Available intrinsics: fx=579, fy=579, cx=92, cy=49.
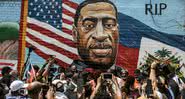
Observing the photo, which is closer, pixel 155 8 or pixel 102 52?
pixel 155 8

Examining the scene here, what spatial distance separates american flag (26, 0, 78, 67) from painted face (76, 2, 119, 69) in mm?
506

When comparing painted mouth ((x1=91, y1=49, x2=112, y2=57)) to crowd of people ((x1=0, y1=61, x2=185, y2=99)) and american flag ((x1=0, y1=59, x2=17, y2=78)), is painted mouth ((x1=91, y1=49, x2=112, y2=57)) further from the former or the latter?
crowd of people ((x1=0, y1=61, x2=185, y2=99))

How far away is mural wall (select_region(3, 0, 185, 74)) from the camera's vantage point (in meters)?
19.0

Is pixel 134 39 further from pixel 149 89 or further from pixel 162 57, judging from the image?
pixel 149 89

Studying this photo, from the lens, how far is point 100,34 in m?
19.1

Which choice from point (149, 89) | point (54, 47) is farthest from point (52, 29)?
point (149, 89)

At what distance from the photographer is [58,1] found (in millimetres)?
19953

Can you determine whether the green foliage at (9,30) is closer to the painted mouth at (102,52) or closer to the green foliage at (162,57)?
the painted mouth at (102,52)

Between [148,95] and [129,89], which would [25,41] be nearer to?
[129,89]

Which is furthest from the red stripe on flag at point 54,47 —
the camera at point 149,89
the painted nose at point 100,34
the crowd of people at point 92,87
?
the camera at point 149,89

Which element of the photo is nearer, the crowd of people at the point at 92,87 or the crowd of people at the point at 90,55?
the crowd of people at the point at 92,87

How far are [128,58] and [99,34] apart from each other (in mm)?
1250

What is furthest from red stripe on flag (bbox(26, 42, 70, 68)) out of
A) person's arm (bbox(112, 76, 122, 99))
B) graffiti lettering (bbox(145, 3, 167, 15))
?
person's arm (bbox(112, 76, 122, 99))

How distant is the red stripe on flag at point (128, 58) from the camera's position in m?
19.1
